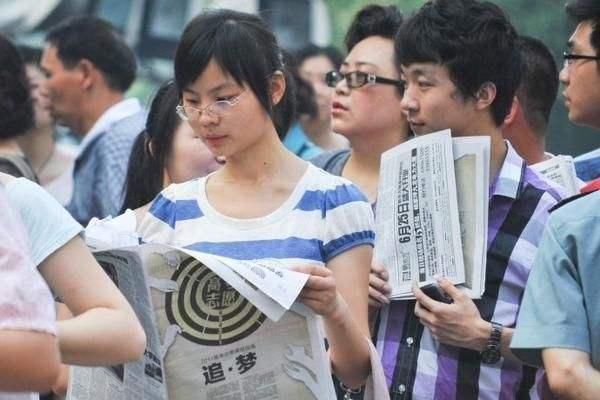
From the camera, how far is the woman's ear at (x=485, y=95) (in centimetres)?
370

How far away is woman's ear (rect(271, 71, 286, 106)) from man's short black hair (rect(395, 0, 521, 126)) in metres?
0.44

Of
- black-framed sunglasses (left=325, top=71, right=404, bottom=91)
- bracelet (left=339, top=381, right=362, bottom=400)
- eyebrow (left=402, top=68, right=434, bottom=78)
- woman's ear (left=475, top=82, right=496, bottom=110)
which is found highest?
eyebrow (left=402, top=68, right=434, bottom=78)

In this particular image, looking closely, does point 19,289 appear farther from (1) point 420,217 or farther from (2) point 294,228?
(1) point 420,217

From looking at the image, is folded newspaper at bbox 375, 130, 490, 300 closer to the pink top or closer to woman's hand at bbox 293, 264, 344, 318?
woman's hand at bbox 293, 264, 344, 318

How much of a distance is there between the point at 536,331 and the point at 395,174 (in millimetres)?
931

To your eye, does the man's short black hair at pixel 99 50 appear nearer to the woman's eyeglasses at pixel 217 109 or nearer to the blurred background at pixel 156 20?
the blurred background at pixel 156 20

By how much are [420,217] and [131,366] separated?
0.88 meters

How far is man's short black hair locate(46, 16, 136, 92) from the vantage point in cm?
694

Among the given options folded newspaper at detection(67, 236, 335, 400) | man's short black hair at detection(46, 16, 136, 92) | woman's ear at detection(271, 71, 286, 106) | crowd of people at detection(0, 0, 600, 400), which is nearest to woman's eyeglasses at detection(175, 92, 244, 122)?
crowd of people at detection(0, 0, 600, 400)

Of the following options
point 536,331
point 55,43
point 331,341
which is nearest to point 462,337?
point 331,341

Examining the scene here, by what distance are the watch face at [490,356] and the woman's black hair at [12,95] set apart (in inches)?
64.3

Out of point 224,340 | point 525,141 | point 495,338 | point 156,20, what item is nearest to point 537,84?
point 525,141

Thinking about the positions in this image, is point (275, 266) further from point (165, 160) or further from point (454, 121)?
point (165, 160)

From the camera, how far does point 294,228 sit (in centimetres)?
322
